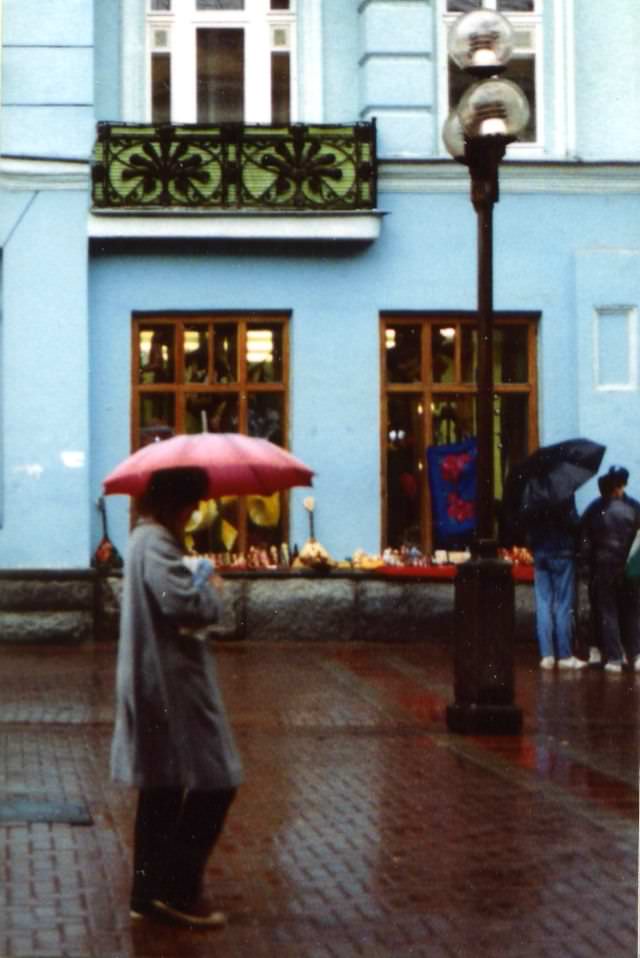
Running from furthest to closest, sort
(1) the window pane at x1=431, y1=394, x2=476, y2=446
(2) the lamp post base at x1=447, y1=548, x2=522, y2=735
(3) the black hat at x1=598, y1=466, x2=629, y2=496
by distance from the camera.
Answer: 1. (1) the window pane at x1=431, y1=394, x2=476, y2=446
2. (3) the black hat at x1=598, y1=466, x2=629, y2=496
3. (2) the lamp post base at x1=447, y1=548, x2=522, y2=735

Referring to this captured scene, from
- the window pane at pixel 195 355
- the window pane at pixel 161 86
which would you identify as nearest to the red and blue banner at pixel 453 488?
the window pane at pixel 195 355

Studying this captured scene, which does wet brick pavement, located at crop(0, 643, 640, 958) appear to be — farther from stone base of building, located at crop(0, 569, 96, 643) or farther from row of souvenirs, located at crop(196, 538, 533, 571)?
row of souvenirs, located at crop(196, 538, 533, 571)

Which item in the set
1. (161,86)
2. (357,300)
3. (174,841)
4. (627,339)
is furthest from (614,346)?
(174,841)

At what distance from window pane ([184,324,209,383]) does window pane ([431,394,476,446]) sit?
2.34 m

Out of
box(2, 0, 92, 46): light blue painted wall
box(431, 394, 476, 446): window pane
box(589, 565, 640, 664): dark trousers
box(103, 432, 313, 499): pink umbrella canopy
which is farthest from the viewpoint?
box(431, 394, 476, 446): window pane

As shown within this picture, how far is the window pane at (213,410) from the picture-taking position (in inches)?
788

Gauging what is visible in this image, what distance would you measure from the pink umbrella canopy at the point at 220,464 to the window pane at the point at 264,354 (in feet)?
38.5

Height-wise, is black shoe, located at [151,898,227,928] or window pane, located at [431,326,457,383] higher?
Result: window pane, located at [431,326,457,383]

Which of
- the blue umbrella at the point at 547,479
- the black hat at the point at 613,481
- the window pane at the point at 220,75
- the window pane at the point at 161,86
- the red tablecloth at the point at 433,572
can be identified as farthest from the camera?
the window pane at the point at 220,75

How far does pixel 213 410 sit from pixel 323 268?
1.83m

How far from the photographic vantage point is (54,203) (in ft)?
64.9

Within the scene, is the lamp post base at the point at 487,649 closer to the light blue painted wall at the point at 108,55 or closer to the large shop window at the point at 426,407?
the large shop window at the point at 426,407

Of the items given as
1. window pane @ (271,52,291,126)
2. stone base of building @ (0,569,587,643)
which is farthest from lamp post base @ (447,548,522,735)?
window pane @ (271,52,291,126)

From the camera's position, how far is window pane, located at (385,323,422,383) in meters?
20.2
